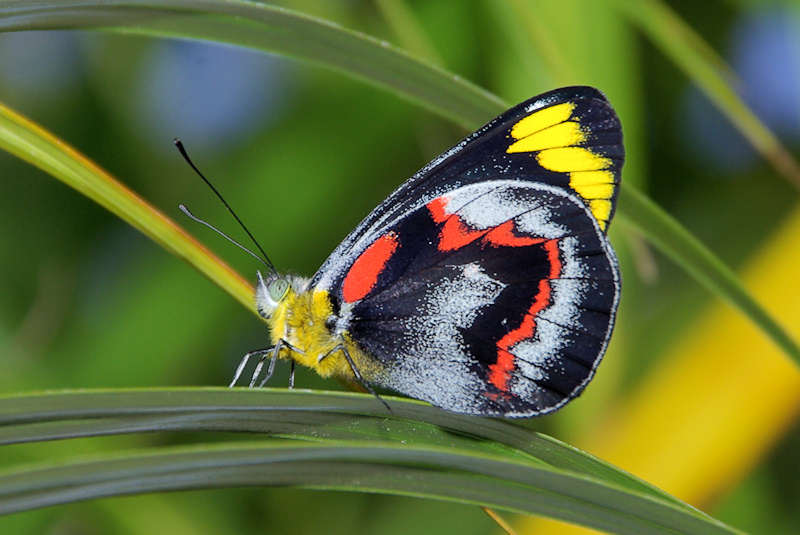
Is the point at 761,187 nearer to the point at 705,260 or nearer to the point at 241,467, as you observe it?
the point at 705,260

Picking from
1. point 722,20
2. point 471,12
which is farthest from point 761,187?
point 471,12

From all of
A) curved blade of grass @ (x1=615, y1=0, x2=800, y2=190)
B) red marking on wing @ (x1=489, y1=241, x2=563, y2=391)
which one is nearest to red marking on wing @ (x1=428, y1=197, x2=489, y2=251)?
red marking on wing @ (x1=489, y1=241, x2=563, y2=391)

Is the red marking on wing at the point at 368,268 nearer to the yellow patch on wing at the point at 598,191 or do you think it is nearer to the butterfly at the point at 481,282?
the butterfly at the point at 481,282

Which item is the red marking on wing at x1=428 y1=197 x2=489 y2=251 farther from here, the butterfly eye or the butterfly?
the butterfly eye

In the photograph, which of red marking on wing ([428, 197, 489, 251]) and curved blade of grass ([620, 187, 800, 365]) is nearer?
curved blade of grass ([620, 187, 800, 365])

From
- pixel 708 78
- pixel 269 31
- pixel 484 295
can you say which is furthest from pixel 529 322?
pixel 269 31

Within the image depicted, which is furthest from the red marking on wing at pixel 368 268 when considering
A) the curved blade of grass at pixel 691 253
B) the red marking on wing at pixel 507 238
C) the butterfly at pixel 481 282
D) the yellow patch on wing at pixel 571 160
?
the curved blade of grass at pixel 691 253
